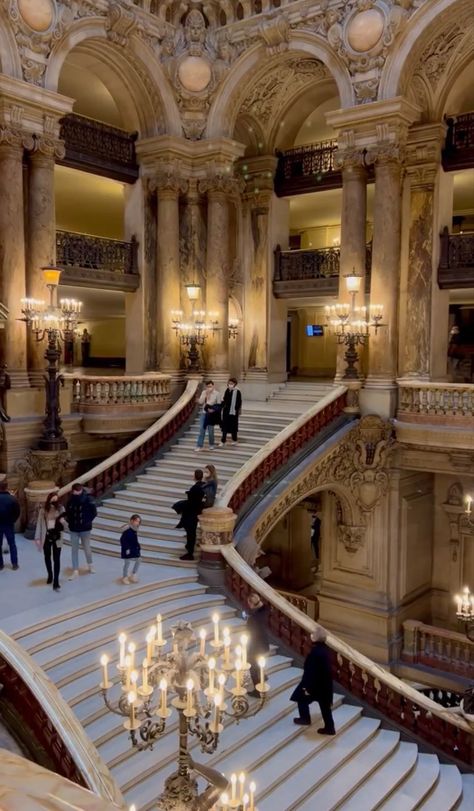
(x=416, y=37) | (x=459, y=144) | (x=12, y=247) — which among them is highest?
(x=416, y=37)

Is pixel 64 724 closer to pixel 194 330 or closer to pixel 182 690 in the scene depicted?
pixel 182 690

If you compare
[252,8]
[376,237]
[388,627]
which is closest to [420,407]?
[376,237]

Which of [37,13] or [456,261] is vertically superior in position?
[37,13]

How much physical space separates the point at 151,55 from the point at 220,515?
11408mm

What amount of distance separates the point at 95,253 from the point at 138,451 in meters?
5.01

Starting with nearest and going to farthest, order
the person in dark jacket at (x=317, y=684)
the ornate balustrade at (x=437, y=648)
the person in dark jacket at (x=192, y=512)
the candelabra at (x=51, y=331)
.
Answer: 1. the person in dark jacket at (x=317, y=684)
2. the person in dark jacket at (x=192, y=512)
3. the candelabra at (x=51, y=331)
4. the ornate balustrade at (x=437, y=648)

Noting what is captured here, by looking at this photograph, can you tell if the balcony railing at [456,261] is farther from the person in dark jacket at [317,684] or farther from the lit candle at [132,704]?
the lit candle at [132,704]

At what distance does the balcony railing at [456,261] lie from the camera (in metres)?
15.6

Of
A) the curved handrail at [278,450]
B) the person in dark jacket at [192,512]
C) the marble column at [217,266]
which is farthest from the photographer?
the marble column at [217,266]

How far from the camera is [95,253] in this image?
52.9 ft

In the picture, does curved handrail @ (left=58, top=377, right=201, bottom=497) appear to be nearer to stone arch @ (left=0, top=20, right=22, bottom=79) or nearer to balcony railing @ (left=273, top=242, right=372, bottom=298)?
balcony railing @ (left=273, top=242, right=372, bottom=298)

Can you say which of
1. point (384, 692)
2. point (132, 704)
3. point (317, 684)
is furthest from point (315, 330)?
point (132, 704)

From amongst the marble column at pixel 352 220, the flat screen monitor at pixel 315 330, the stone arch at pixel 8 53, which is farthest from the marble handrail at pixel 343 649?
the flat screen monitor at pixel 315 330

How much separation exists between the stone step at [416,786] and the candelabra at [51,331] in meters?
8.06
